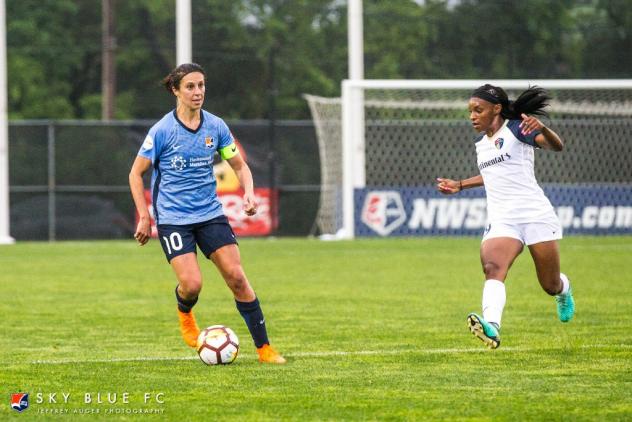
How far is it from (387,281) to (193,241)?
761 centimetres

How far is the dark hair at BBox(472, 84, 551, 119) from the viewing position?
9.76m

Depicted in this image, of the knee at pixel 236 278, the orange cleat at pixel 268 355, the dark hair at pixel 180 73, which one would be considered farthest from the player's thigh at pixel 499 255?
the dark hair at pixel 180 73

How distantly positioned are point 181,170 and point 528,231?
96.0 inches

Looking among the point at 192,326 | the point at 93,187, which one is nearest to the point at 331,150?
the point at 93,187

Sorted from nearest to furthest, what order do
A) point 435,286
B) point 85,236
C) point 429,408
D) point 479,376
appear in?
point 429,408 < point 479,376 < point 435,286 < point 85,236

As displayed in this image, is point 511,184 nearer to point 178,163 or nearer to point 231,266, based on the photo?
point 231,266

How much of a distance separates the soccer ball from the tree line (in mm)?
18911

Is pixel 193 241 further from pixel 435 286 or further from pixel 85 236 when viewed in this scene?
pixel 85 236

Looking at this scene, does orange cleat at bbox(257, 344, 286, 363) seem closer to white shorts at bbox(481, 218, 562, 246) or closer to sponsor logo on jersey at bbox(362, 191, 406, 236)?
white shorts at bbox(481, 218, 562, 246)

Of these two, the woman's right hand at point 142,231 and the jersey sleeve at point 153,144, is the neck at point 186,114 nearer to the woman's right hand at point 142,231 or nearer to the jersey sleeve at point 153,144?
the jersey sleeve at point 153,144

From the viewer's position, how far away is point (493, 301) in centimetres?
933

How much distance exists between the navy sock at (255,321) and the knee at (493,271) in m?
1.56

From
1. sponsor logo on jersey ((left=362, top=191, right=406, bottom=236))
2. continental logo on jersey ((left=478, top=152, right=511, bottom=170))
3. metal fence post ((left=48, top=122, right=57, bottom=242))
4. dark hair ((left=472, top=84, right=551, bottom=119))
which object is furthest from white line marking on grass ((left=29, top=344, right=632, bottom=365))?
metal fence post ((left=48, top=122, right=57, bottom=242))

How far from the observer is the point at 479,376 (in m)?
8.49
